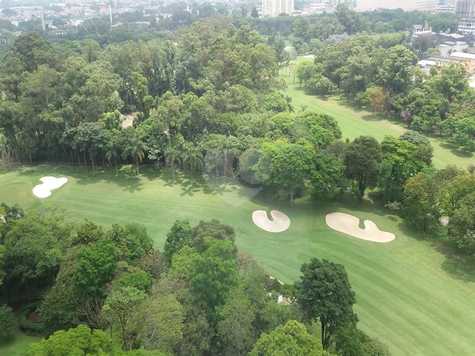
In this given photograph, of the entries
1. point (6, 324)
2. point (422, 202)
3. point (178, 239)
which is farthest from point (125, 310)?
point (422, 202)

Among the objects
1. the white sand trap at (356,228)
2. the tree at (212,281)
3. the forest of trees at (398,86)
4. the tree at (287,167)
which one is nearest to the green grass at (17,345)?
the tree at (212,281)

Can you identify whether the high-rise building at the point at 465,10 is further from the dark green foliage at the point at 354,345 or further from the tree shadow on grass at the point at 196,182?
the dark green foliage at the point at 354,345

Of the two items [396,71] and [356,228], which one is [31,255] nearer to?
[356,228]

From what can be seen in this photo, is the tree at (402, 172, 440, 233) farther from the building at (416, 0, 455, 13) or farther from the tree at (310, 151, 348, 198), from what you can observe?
the building at (416, 0, 455, 13)

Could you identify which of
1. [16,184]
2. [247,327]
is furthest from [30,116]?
[247,327]

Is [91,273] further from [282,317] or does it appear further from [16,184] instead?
[16,184]

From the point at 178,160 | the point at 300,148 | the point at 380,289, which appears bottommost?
the point at 380,289

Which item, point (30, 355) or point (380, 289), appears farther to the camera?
point (380, 289)
